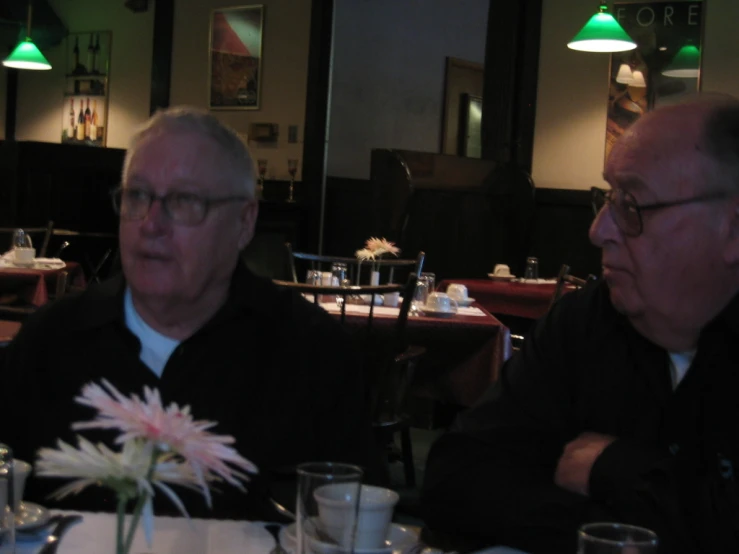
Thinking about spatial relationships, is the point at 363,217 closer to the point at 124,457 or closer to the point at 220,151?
the point at 220,151

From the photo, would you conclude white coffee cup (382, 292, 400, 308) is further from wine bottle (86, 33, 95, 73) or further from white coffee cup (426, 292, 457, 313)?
wine bottle (86, 33, 95, 73)

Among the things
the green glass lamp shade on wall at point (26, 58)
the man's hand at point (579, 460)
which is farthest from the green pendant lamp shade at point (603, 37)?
the green glass lamp shade on wall at point (26, 58)

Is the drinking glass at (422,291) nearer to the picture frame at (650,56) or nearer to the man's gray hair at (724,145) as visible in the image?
the man's gray hair at (724,145)

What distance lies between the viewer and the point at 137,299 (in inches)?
69.3

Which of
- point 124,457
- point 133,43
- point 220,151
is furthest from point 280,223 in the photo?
point 124,457

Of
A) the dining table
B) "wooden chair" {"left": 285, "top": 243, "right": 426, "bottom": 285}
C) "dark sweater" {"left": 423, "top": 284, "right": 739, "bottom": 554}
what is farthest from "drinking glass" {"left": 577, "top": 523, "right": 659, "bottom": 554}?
"wooden chair" {"left": 285, "top": 243, "right": 426, "bottom": 285}

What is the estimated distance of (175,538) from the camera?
1.28m

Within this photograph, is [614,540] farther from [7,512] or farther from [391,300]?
[391,300]

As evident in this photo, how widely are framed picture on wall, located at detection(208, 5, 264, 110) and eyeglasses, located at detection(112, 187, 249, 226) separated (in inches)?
306

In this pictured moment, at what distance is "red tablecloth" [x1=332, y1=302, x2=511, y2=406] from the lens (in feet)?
13.3

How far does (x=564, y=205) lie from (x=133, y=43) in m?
5.35

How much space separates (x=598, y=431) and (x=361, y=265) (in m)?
5.15

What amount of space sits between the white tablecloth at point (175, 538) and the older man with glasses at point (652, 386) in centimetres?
39

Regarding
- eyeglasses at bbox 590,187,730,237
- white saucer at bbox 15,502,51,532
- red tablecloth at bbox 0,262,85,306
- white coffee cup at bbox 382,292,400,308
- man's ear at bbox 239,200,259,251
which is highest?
eyeglasses at bbox 590,187,730,237
